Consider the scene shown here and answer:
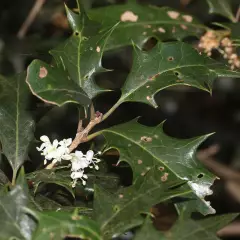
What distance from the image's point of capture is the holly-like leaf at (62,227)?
0.78m

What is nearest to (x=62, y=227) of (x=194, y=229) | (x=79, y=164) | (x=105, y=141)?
(x=194, y=229)

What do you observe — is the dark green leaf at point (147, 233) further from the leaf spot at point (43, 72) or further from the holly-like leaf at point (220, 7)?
the holly-like leaf at point (220, 7)

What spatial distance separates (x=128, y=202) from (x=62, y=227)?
0.60 feet

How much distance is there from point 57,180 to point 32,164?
A: 34 centimetres

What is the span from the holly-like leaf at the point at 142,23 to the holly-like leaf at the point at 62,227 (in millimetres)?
708

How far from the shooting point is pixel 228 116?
2.37m

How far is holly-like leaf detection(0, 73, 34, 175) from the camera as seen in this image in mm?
1189

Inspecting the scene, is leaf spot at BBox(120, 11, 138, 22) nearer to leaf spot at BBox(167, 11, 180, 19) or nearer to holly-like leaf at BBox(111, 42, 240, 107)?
leaf spot at BBox(167, 11, 180, 19)

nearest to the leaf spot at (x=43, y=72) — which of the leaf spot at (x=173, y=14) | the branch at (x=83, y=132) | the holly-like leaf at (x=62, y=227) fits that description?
the branch at (x=83, y=132)

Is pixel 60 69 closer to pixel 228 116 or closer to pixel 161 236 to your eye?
pixel 161 236

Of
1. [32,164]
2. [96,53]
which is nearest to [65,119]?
[32,164]

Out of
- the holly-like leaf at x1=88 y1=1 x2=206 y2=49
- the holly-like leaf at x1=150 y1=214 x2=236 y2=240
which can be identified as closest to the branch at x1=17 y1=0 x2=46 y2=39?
the holly-like leaf at x1=88 y1=1 x2=206 y2=49

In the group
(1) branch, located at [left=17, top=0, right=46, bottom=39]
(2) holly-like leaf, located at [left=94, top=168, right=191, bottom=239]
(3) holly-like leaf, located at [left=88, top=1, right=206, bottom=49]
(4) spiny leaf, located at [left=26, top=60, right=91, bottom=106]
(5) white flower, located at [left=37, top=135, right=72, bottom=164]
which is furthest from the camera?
(1) branch, located at [left=17, top=0, right=46, bottom=39]

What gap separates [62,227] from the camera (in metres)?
0.79
